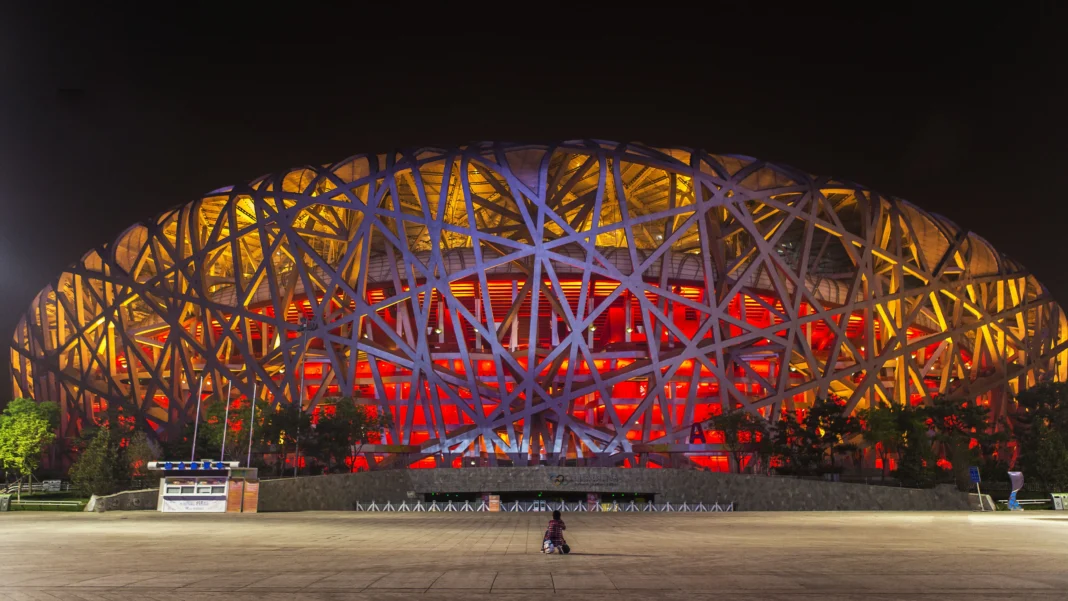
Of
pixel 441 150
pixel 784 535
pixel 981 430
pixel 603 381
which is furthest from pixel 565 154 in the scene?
pixel 784 535

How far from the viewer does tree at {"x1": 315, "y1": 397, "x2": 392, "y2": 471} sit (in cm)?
4688

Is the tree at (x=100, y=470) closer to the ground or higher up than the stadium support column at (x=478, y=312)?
closer to the ground

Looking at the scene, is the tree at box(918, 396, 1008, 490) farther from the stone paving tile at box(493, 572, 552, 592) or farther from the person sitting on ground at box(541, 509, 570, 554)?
the stone paving tile at box(493, 572, 552, 592)

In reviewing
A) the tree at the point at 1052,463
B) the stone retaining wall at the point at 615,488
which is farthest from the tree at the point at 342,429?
the tree at the point at 1052,463

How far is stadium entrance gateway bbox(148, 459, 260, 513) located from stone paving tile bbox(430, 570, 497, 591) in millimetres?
24027

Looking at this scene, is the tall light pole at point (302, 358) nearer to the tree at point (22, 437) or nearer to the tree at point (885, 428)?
the tree at point (22, 437)

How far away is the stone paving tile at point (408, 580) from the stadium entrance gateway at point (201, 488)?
23858 mm

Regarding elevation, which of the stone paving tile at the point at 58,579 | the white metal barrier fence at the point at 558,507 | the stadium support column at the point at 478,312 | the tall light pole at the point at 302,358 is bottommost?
the white metal barrier fence at the point at 558,507

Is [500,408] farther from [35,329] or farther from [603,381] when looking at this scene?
[35,329]

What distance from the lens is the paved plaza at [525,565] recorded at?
8.90m

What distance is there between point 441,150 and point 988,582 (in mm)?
49435

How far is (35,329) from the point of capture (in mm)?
67000

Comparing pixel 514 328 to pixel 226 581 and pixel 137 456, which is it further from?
pixel 226 581

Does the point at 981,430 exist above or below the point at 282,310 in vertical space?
below
